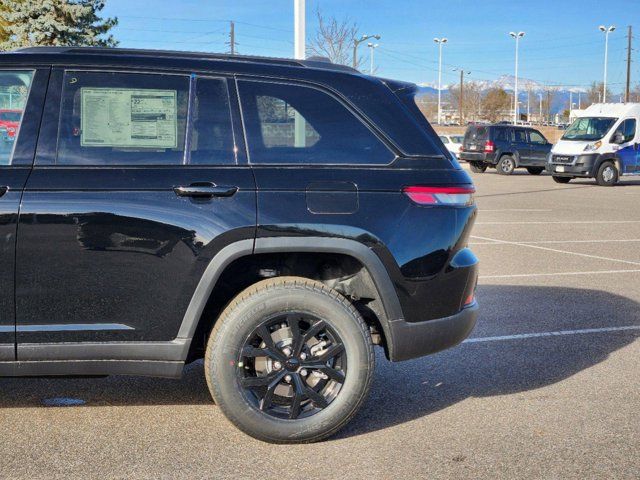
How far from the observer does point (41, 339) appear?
3.77 meters

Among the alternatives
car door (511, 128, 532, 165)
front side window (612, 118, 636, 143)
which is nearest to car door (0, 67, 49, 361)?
front side window (612, 118, 636, 143)

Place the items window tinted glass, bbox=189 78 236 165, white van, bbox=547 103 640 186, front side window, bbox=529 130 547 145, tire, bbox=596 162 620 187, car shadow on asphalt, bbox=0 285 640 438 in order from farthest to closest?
front side window, bbox=529 130 547 145 → tire, bbox=596 162 620 187 → white van, bbox=547 103 640 186 → car shadow on asphalt, bbox=0 285 640 438 → window tinted glass, bbox=189 78 236 165

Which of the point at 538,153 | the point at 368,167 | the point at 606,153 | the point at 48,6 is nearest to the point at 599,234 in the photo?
the point at 368,167

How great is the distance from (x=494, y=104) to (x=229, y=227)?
344ft

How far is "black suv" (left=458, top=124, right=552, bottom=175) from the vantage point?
30391 millimetres

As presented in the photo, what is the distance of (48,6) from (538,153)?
60.3 ft

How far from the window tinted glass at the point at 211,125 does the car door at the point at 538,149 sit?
91.2 ft

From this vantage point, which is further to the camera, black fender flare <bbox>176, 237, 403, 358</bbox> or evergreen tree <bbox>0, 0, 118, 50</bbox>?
evergreen tree <bbox>0, 0, 118, 50</bbox>

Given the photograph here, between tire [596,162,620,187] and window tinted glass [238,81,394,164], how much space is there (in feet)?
73.0

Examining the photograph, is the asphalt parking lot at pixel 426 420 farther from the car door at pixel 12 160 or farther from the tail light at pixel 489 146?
the tail light at pixel 489 146

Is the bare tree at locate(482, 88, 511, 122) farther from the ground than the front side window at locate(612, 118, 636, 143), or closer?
farther from the ground

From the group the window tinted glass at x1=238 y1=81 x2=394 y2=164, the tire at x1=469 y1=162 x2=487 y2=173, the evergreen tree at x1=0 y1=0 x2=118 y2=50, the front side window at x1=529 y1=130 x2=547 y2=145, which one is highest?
the evergreen tree at x1=0 y1=0 x2=118 y2=50

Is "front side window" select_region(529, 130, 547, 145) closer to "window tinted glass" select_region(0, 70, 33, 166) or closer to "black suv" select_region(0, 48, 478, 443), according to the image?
"black suv" select_region(0, 48, 478, 443)

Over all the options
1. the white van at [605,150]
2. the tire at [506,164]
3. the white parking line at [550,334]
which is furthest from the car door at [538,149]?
the white parking line at [550,334]
